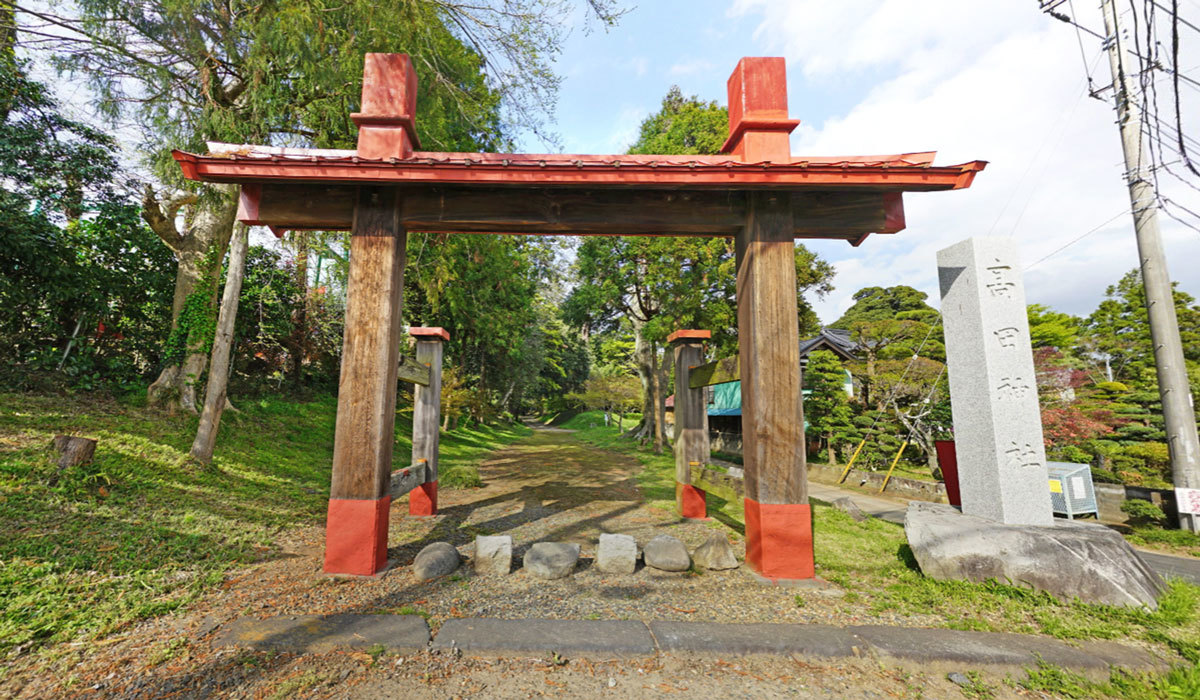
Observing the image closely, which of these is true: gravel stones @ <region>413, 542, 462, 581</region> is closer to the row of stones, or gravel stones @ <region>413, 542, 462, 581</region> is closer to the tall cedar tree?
the row of stones

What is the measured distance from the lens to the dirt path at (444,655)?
6.86 feet

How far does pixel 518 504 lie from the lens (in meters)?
6.31

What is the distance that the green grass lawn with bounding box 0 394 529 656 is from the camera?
2746 mm

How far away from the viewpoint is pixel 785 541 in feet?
11.3

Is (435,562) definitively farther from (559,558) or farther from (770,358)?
(770,358)

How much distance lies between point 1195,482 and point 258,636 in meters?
10.8

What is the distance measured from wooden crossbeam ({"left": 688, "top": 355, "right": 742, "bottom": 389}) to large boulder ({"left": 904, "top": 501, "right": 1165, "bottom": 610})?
1946mm

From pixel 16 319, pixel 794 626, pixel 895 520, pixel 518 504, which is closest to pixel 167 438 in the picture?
pixel 16 319

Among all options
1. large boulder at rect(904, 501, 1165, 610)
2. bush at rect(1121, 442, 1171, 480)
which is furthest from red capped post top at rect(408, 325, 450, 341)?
bush at rect(1121, 442, 1171, 480)

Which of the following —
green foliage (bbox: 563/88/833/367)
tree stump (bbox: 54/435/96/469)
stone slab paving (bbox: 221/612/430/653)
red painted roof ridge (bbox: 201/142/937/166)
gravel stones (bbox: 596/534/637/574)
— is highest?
green foliage (bbox: 563/88/833/367)

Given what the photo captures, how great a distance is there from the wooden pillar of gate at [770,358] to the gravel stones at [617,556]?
0.97m

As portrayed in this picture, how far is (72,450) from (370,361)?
363cm

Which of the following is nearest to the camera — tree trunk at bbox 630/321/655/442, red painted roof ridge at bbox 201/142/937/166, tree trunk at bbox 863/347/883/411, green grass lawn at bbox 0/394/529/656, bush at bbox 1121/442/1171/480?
green grass lawn at bbox 0/394/529/656

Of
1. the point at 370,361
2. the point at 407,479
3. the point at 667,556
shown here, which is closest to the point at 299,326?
the point at 407,479
